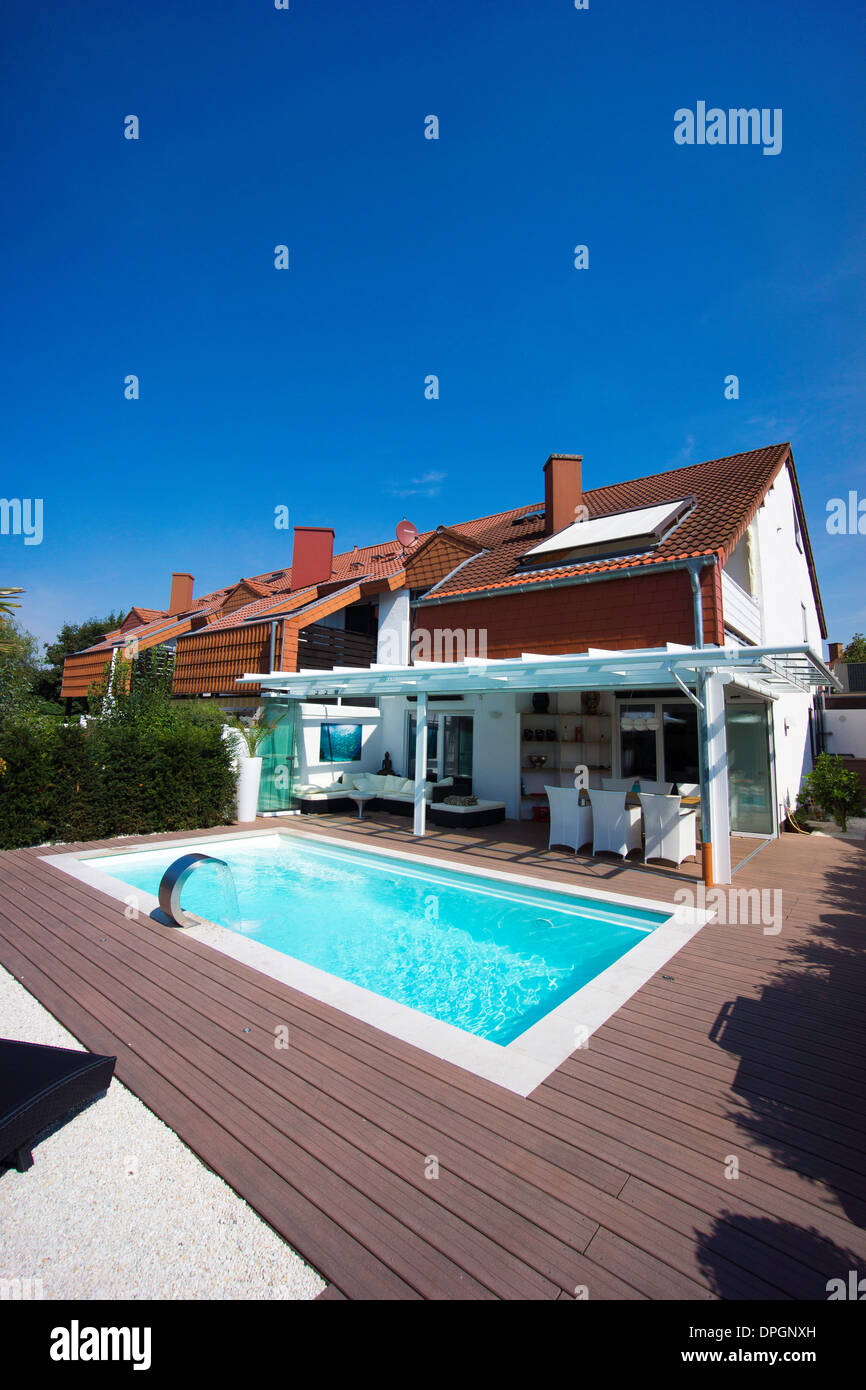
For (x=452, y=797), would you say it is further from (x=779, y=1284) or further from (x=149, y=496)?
(x=149, y=496)

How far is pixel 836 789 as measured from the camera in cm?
1258

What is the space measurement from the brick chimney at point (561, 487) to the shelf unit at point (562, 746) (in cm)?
435

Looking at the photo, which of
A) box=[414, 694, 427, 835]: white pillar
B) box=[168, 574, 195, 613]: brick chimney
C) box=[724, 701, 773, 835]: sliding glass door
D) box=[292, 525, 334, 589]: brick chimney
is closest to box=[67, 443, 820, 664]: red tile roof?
box=[292, 525, 334, 589]: brick chimney

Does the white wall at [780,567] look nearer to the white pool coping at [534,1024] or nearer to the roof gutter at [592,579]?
the roof gutter at [592,579]

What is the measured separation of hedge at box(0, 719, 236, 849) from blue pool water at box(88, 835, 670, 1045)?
1287mm

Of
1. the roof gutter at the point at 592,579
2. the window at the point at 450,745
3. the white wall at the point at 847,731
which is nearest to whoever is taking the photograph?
the roof gutter at the point at 592,579

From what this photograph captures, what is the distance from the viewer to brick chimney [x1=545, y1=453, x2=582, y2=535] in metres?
14.2

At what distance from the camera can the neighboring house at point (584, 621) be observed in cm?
1031

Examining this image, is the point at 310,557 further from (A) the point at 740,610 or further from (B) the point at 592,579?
(A) the point at 740,610

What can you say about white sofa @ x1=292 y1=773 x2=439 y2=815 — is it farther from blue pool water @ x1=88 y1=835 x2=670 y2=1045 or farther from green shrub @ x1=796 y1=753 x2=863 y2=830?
green shrub @ x1=796 y1=753 x2=863 y2=830

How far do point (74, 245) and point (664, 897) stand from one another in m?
14.0

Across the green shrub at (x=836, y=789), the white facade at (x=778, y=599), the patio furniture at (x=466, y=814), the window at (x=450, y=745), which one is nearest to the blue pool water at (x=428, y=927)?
the patio furniture at (x=466, y=814)

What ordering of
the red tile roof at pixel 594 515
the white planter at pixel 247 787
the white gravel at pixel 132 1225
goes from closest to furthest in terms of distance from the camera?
the white gravel at pixel 132 1225 → the red tile roof at pixel 594 515 → the white planter at pixel 247 787

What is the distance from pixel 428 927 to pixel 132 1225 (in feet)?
16.5
